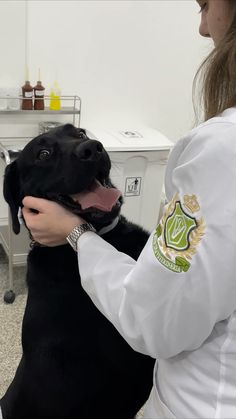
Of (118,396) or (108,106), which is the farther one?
(108,106)

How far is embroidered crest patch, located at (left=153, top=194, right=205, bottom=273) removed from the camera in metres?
0.51

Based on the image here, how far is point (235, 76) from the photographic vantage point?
0.57 meters

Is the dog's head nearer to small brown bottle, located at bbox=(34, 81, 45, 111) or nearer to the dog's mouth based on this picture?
the dog's mouth

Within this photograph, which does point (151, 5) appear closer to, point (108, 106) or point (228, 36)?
point (108, 106)

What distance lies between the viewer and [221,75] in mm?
594

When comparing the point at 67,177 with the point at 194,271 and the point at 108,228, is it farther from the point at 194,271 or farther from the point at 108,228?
the point at 194,271

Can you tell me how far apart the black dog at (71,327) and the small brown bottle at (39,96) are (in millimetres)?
1059

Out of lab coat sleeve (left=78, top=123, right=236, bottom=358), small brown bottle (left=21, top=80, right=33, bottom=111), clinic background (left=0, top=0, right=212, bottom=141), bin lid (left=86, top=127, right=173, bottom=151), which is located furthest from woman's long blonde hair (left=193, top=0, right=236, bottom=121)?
clinic background (left=0, top=0, right=212, bottom=141)

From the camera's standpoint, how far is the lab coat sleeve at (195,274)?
19.3 inches

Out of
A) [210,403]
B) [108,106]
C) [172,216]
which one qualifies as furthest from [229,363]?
[108,106]

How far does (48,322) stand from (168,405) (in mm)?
332

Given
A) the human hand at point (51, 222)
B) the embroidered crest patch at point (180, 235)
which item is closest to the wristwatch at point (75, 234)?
the human hand at point (51, 222)

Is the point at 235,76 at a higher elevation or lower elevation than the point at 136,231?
higher

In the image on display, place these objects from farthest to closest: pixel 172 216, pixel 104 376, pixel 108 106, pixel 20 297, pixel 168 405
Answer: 1. pixel 108 106
2. pixel 20 297
3. pixel 104 376
4. pixel 168 405
5. pixel 172 216
